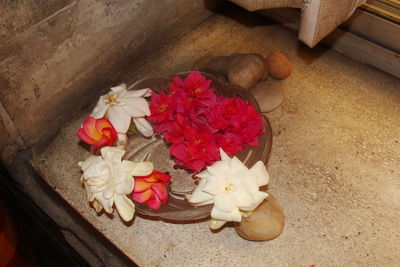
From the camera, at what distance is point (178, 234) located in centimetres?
134

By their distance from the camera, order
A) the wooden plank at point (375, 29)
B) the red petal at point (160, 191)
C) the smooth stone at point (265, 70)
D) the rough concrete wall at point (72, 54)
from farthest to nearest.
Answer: the smooth stone at point (265, 70) → the wooden plank at point (375, 29) → the rough concrete wall at point (72, 54) → the red petal at point (160, 191)

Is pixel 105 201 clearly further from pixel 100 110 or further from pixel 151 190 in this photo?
pixel 100 110

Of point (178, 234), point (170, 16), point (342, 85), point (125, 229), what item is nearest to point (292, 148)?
point (342, 85)

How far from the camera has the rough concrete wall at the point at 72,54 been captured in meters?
1.35

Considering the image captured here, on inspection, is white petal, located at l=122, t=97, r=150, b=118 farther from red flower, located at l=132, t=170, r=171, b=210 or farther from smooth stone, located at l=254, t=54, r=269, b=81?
smooth stone, located at l=254, t=54, r=269, b=81

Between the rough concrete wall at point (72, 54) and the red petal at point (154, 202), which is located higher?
the rough concrete wall at point (72, 54)

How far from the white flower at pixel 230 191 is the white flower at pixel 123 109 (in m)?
0.36

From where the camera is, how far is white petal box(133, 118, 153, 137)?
4.71ft

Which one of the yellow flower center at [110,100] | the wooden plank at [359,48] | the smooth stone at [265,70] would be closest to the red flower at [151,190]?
the yellow flower center at [110,100]

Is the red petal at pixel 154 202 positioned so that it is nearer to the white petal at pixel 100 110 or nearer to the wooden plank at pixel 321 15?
the white petal at pixel 100 110

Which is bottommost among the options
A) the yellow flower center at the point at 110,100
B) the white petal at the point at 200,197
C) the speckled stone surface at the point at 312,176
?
the speckled stone surface at the point at 312,176

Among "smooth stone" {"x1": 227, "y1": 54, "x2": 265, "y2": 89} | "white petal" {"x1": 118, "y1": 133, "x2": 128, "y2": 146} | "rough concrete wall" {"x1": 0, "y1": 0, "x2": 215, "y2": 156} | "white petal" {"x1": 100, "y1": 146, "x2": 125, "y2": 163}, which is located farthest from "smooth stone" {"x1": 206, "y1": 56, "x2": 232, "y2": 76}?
"white petal" {"x1": 100, "y1": 146, "x2": 125, "y2": 163}

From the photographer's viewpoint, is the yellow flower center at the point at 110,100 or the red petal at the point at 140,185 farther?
the yellow flower center at the point at 110,100

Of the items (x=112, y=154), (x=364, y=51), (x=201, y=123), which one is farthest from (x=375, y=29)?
(x=112, y=154)
